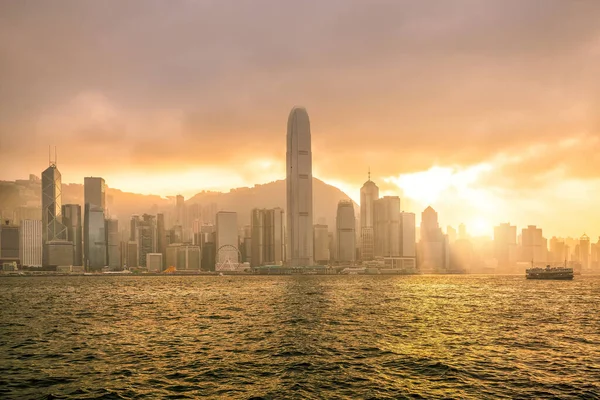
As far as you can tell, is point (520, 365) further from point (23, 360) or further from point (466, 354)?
point (23, 360)

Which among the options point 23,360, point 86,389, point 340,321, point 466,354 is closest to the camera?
point 86,389

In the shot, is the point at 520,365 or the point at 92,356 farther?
the point at 92,356

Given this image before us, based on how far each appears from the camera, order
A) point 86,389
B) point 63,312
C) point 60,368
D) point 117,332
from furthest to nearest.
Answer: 1. point 63,312
2. point 117,332
3. point 60,368
4. point 86,389

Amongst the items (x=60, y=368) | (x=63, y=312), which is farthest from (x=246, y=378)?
(x=63, y=312)

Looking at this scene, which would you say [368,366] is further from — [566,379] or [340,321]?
[340,321]

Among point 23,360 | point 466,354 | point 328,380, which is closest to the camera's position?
point 328,380

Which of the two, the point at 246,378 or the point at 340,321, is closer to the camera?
the point at 246,378

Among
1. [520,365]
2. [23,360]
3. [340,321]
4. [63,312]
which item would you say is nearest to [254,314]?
[340,321]

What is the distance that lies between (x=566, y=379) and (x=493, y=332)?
3368 cm

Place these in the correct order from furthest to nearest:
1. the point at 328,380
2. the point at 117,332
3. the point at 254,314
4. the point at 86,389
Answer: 1. the point at 254,314
2. the point at 117,332
3. the point at 328,380
4. the point at 86,389

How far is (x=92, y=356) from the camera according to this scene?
6162cm

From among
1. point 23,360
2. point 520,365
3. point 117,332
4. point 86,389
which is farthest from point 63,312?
point 520,365

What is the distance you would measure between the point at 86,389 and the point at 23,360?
764 inches

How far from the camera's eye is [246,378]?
50.1 m
